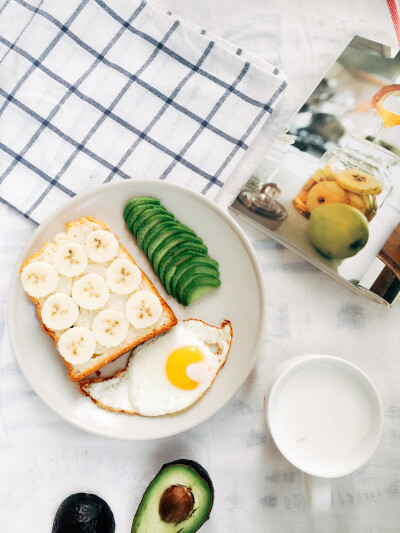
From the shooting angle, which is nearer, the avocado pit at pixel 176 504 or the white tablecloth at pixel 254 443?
the avocado pit at pixel 176 504

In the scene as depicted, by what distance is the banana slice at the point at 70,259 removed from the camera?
4.35 feet

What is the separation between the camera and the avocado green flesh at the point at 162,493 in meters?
1.32

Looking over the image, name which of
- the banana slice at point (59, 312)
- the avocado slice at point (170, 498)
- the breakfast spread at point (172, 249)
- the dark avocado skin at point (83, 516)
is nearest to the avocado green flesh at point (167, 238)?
the breakfast spread at point (172, 249)

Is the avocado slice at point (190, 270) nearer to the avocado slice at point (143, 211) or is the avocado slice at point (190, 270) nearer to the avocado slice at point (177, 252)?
the avocado slice at point (177, 252)

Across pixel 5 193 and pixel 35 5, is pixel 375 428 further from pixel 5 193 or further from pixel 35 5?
pixel 35 5

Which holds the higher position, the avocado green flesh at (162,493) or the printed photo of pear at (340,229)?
the printed photo of pear at (340,229)

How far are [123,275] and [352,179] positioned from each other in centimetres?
61

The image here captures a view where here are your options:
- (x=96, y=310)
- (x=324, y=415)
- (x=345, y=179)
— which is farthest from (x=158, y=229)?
(x=324, y=415)

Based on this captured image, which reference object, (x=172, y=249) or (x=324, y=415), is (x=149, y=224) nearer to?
(x=172, y=249)

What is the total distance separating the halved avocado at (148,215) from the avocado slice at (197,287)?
0.55 feet

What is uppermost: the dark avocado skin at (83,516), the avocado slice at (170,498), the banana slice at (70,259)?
the banana slice at (70,259)

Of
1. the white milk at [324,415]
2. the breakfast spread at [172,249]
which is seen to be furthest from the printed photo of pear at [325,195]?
the white milk at [324,415]

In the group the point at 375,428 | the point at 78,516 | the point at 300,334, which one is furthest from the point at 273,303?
the point at 78,516

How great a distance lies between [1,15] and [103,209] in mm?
582
